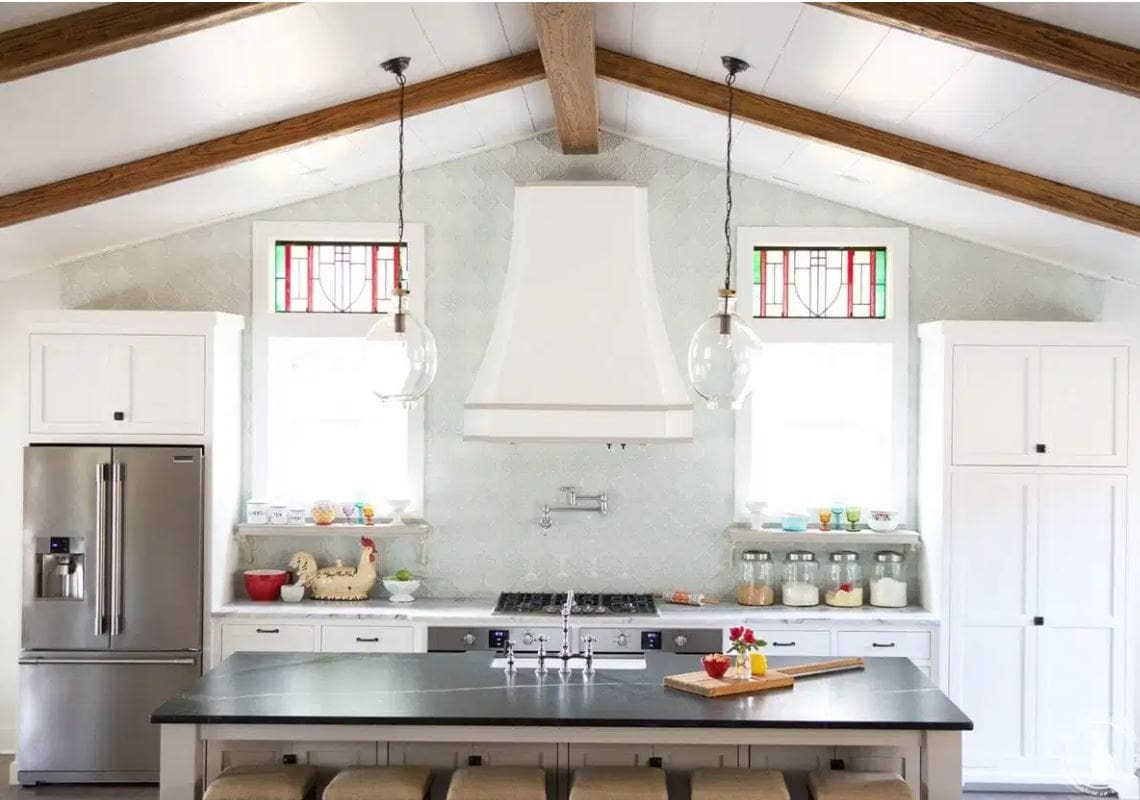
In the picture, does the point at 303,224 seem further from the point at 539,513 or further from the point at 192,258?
the point at 539,513

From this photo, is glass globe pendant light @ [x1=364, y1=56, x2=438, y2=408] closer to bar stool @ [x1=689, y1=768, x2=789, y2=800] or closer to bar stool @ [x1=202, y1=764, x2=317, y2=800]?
bar stool @ [x1=202, y1=764, x2=317, y2=800]

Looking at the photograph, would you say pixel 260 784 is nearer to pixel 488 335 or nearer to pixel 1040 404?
pixel 488 335

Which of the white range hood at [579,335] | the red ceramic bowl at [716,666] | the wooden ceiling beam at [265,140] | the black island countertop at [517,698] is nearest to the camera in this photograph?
the black island countertop at [517,698]

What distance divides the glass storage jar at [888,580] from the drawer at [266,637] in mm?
2917

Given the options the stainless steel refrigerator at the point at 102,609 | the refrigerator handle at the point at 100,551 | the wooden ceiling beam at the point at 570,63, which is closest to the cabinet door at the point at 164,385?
the stainless steel refrigerator at the point at 102,609

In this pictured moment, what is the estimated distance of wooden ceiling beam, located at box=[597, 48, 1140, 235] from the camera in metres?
5.45

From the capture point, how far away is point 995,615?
251 inches

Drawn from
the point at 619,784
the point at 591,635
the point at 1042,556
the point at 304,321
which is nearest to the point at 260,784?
the point at 619,784

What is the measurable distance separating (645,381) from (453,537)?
1.61 metres

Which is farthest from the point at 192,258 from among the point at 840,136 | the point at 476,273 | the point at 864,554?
the point at 864,554

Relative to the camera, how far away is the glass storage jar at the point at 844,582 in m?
6.74

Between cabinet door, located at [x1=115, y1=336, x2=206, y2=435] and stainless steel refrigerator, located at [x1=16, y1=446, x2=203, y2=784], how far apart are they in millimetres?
168

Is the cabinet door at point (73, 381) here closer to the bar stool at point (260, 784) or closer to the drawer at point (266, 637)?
the drawer at point (266, 637)

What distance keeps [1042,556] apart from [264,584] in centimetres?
396
